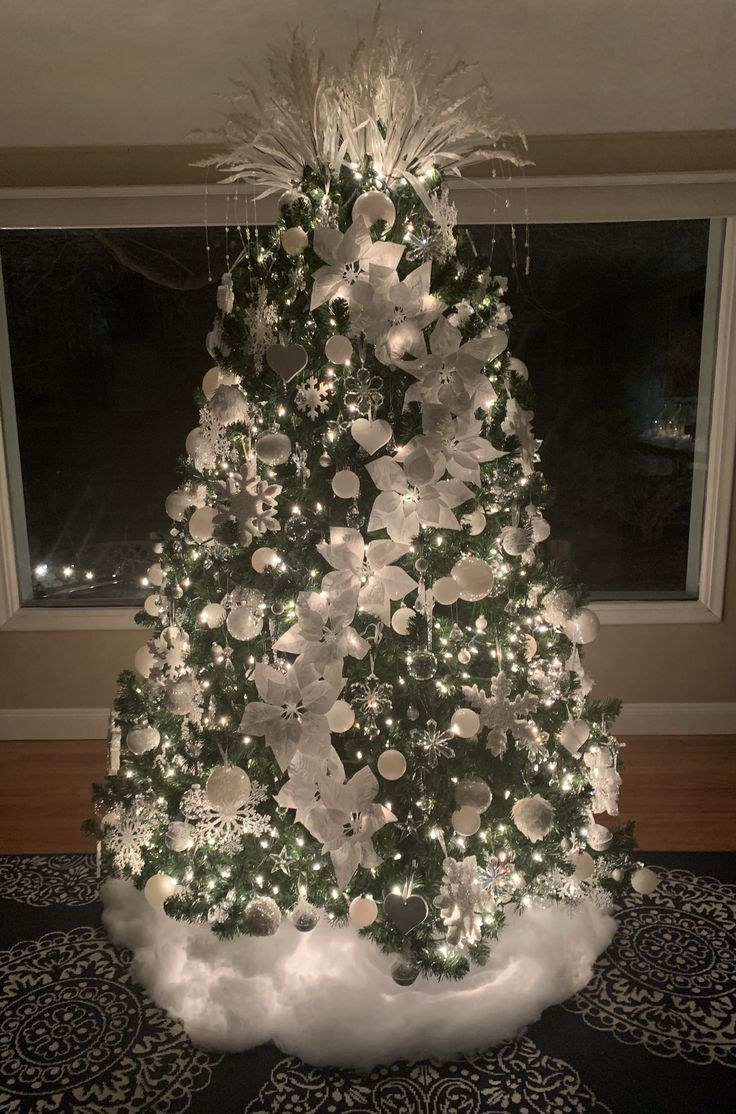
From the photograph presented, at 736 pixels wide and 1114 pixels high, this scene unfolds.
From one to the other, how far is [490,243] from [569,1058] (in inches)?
103

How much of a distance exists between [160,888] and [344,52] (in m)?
2.13

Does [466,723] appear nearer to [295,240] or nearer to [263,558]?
[263,558]

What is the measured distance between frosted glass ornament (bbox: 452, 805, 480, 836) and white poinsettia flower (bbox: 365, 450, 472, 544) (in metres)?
0.51

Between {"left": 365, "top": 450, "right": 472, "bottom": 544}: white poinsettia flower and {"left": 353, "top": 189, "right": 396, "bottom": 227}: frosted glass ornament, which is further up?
{"left": 353, "top": 189, "right": 396, "bottom": 227}: frosted glass ornament

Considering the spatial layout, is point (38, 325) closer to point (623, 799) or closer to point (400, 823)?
point (400, 823)

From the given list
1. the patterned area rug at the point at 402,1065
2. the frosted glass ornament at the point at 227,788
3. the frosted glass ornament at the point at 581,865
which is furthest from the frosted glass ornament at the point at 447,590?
the patterned area rug at the point at 402,1065

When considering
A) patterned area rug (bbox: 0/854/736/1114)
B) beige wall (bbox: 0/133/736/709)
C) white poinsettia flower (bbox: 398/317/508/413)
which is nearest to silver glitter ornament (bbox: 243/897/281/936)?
patterned area rug (bbox: 0/854/736/1114)

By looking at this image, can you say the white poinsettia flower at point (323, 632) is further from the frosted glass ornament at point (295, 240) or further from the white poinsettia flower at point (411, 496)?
the frosted glass ornament at point (295, 240)

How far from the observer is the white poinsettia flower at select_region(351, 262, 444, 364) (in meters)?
1.45

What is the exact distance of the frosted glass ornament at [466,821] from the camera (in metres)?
1.49

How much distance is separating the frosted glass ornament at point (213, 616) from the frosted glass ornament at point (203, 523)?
140 mm

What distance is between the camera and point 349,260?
56.9 inches

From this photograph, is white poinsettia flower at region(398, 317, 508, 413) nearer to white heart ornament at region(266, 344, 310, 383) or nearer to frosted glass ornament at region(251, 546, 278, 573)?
white heart ornament at region(266, 344, 310, 383)

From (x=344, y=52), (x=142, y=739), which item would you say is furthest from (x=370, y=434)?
(x=344, y=52)
